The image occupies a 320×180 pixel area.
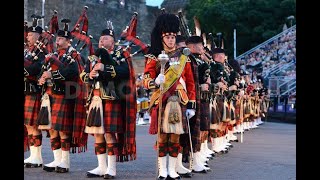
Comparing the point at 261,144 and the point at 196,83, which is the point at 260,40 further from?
the point at 196,83

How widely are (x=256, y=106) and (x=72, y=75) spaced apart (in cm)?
1470

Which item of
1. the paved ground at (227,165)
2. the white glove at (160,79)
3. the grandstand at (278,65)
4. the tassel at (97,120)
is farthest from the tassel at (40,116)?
the grandstand at (278,65)

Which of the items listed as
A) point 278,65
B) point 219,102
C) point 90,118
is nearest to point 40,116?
point 90,118

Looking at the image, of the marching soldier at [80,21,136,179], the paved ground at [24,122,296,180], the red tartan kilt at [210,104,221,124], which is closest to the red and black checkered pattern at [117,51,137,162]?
the marching soldier at [80,21,136,179]

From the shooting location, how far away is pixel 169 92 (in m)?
8.15

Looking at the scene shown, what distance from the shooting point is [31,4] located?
43.3 metres

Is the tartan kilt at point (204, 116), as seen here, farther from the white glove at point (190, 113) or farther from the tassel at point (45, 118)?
the tassel at point (45, 118)

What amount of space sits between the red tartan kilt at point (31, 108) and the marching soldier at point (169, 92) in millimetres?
2265

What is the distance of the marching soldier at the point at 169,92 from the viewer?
8047 millimetres

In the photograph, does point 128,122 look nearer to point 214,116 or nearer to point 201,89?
point 201,89

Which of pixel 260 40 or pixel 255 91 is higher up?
pixel 260 40

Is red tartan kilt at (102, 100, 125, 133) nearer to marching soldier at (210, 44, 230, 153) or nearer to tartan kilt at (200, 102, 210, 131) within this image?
tartan kilt at (200, 102, 210, 131)

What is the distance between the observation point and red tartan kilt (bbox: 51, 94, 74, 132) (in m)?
9.12
